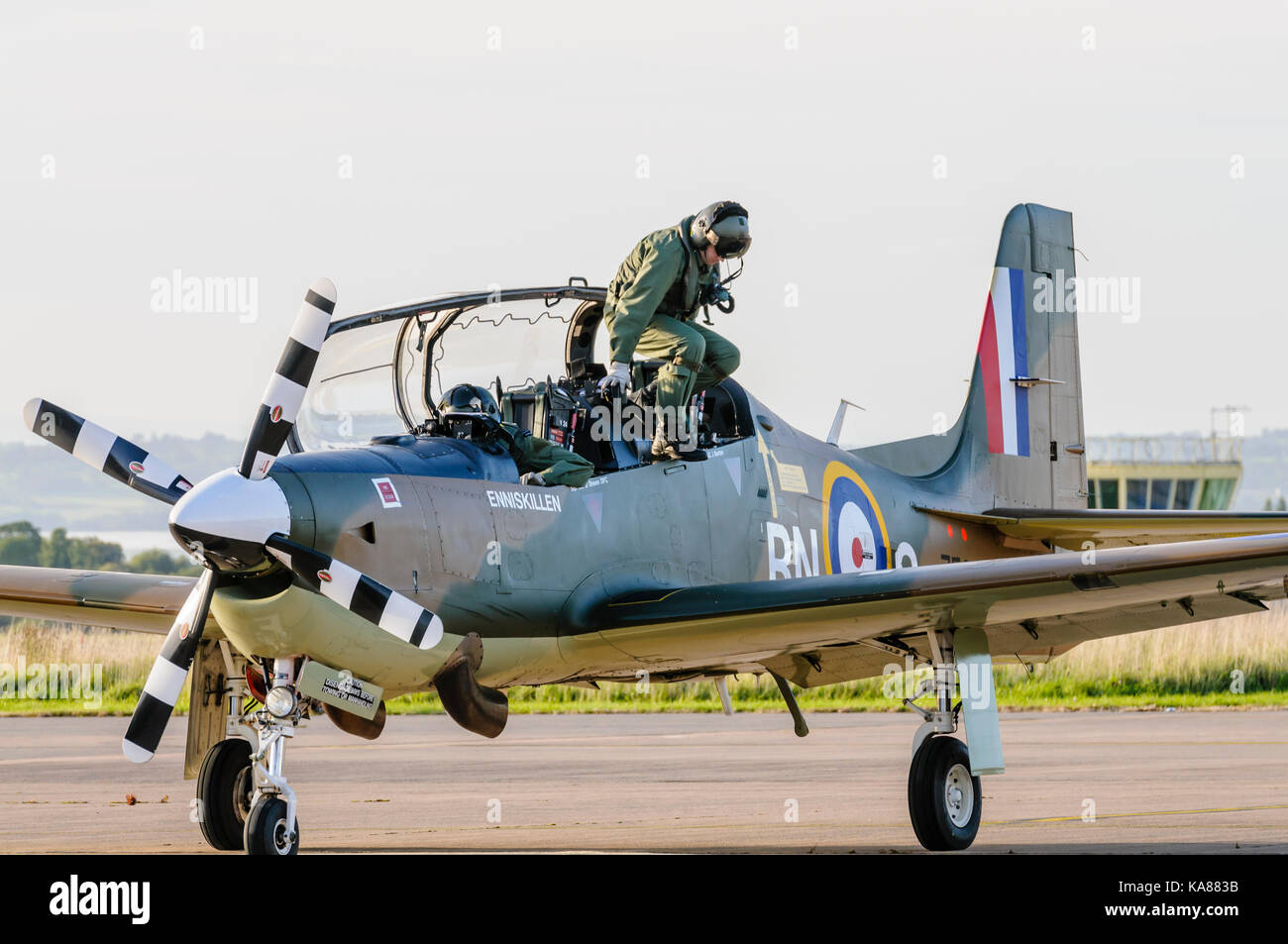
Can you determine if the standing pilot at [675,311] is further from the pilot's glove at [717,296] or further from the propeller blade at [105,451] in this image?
the propeller blade at [105,451]

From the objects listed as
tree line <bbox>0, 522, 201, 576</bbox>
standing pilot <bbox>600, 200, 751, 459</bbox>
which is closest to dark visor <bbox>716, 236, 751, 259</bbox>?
standing pilot <bbox>600, 200, 751, 459</bbox>

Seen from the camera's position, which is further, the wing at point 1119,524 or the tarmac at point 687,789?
the wing at point 1119,524

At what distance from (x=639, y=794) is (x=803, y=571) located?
2.38 m

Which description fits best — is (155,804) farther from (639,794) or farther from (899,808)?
(899,808)

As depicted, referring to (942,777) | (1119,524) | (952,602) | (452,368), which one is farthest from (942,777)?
(452,368)

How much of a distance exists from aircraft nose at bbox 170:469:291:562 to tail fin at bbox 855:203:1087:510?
730 cm

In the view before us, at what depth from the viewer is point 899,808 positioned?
12156 mm

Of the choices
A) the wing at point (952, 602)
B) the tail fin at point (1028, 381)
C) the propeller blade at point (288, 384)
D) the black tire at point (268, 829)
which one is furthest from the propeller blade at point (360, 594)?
the tail fin at point (1028, 381)

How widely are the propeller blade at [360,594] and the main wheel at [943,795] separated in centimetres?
344

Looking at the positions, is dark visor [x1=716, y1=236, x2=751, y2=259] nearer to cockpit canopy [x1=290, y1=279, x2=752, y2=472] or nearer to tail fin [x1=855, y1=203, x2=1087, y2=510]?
cockpit canopy [x1=290, y1=279, x2=752, y2=472]

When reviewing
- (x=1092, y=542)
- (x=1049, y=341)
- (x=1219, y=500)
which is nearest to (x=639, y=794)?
(x=1092, y=542)

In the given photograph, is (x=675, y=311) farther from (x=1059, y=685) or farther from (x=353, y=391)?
(x=1059, y=685)

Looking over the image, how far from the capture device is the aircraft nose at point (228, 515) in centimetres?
803

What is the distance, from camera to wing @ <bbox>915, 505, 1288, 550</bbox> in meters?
11.9
